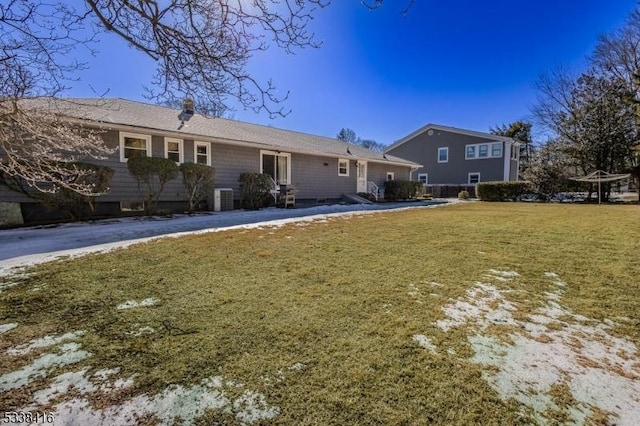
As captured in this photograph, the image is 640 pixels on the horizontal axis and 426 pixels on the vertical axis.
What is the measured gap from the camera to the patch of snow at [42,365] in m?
1.82

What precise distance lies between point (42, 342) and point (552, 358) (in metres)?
3.62

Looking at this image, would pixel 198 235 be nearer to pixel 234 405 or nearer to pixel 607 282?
pixel 234 405

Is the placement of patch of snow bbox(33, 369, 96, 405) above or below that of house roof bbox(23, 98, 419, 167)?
below

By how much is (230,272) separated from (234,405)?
2.35 metres

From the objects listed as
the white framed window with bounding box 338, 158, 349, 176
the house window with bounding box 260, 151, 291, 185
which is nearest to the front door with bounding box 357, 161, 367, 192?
the white framed window with bounding box 338, 158, 349, 176

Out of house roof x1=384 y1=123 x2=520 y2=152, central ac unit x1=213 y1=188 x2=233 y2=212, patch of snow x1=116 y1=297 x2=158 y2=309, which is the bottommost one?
patch of snow x1=116 y1=297 x2=158 y2=309

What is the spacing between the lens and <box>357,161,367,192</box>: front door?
1918 cm

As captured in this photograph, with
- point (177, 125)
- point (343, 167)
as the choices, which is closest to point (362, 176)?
point (343, 167)

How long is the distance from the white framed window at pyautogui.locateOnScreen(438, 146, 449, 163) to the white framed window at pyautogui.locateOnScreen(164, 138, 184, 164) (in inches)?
911

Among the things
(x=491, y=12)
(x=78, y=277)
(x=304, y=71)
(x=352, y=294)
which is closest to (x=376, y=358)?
(x=352, y=294)

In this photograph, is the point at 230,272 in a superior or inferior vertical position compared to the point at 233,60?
inferior

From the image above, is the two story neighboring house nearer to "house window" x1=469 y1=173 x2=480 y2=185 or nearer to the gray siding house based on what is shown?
"house window" x1=469 y1=173 x2=480 y2=185

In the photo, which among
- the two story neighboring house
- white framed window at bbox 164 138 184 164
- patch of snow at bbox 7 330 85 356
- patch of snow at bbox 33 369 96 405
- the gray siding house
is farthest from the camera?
the two story neighboring house

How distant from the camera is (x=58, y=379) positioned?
6.06ft
